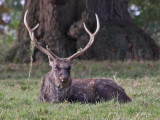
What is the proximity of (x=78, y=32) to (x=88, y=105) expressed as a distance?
7483mm

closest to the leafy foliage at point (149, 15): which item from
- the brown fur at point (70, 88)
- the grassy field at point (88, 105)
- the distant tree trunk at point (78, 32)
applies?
the distant tree trunk at point (78, 32)

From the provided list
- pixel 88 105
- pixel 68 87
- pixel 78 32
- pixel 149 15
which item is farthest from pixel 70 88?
pixel 149 15

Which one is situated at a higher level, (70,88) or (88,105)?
(70,88)

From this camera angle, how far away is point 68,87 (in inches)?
278

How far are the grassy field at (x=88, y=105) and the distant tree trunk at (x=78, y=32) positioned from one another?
914 millimetres

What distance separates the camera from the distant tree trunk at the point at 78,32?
44.3 ft

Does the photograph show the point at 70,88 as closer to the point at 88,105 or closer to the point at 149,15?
the point at 88,105

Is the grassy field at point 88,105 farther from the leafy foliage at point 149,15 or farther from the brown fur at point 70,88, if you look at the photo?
the leafy foliage at point 149,15

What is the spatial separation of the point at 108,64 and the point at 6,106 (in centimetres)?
675

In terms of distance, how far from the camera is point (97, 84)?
25.0ft

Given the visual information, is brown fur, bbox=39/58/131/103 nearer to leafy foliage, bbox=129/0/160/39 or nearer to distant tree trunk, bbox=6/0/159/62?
distant tree trunk, bbox=6/0/159/62

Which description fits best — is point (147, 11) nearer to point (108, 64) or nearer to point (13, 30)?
point (108, 64)

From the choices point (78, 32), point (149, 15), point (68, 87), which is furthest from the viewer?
point (149, 15)

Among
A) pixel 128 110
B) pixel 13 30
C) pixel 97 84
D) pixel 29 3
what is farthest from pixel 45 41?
pixel 13 30
